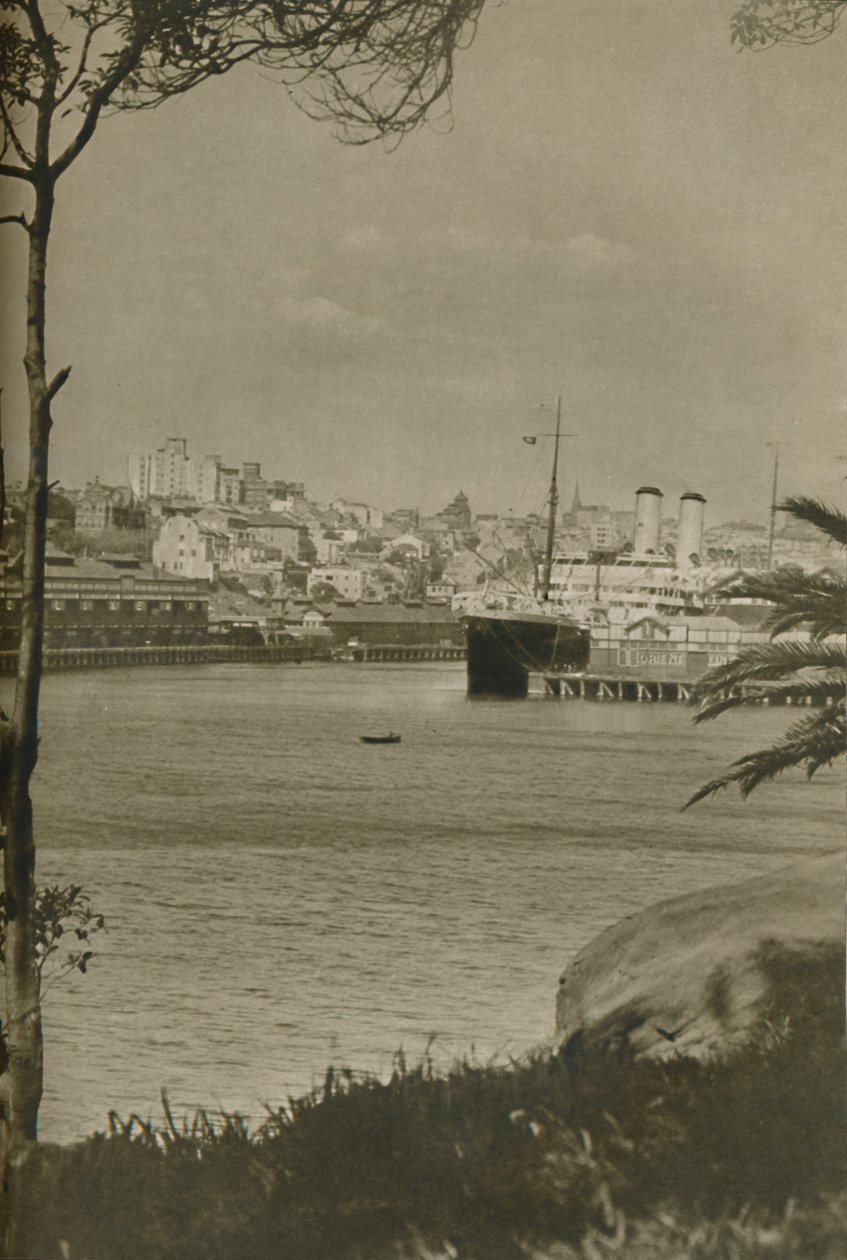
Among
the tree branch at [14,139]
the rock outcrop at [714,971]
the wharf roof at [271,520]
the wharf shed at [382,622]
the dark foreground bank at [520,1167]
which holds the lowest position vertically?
the dark foreground bank at [520,1167]

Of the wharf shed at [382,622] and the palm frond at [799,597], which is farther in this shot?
the wharf shed at [382,622]

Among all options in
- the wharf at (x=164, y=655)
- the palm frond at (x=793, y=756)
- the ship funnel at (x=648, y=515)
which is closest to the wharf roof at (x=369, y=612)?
the wharf at (x=164, y=655)

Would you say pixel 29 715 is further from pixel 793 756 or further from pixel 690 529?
pixel 793 756

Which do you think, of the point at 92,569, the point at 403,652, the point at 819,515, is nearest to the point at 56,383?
the point at 92,569

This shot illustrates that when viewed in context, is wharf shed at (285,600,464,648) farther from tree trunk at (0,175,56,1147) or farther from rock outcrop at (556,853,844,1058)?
rock outcrop at (556,853,844,1058)

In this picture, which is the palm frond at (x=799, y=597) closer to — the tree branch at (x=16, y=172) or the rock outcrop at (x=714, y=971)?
the rock outcrop at (x=714, y=971)

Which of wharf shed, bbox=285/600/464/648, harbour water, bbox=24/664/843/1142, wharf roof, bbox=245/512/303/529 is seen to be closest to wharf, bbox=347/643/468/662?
wharf shed, bbox=285/600/464/648
